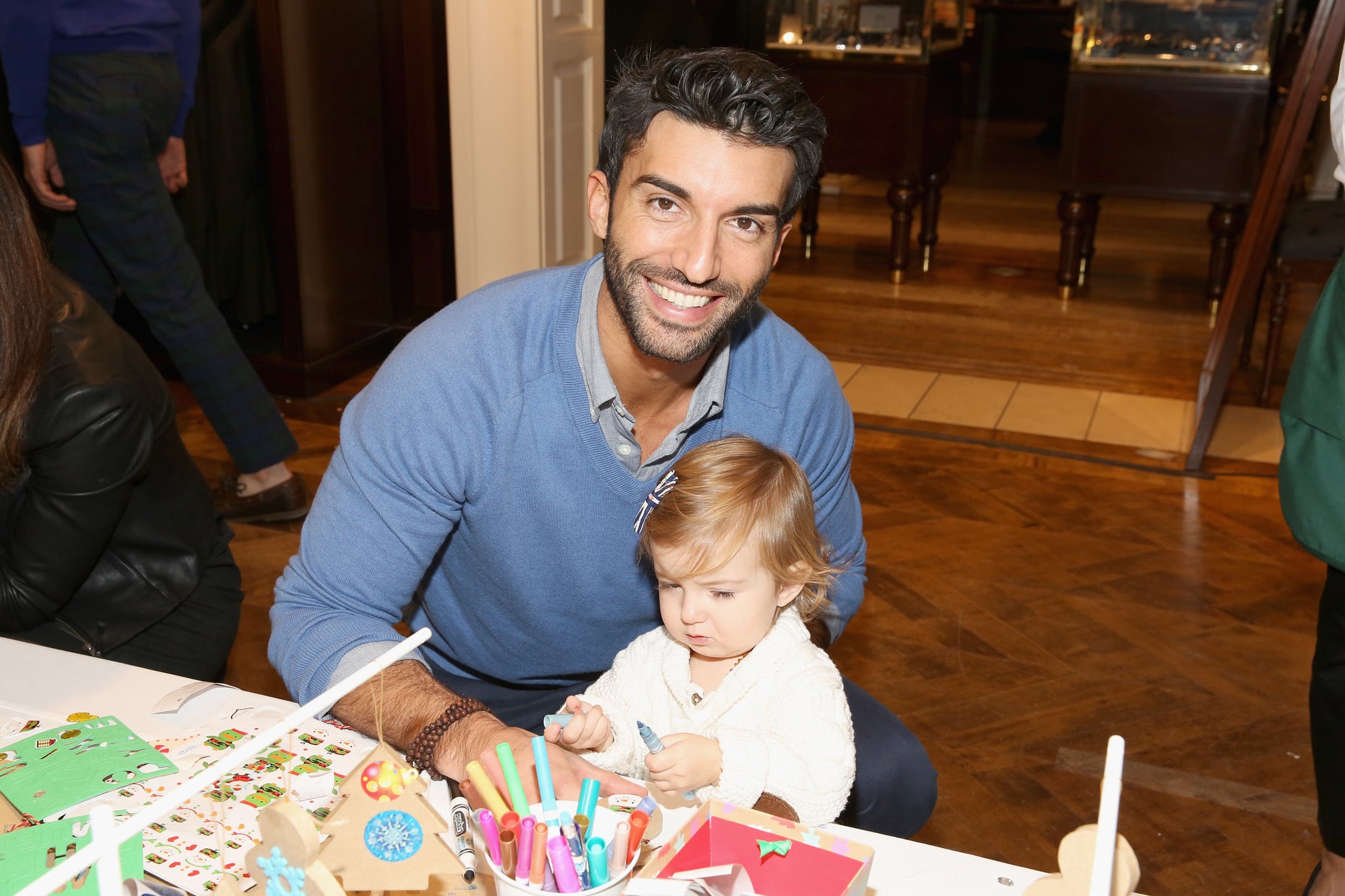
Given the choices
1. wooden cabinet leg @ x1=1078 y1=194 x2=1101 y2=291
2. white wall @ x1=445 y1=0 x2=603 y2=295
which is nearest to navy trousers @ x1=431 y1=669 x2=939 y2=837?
white wall @ x1=445 y1=0 x2=603 y2=295

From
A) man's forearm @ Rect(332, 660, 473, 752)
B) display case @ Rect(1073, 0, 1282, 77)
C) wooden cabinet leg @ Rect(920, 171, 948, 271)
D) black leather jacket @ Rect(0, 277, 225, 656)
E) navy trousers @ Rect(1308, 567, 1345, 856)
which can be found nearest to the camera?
man's forearm @ Rect(332, 660, 473, 752)

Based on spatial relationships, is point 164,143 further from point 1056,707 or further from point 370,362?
point 1056,707

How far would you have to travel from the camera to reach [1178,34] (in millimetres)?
5336

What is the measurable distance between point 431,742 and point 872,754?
63 centimetres

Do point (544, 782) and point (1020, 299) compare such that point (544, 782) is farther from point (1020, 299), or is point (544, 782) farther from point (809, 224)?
point (809, 224)

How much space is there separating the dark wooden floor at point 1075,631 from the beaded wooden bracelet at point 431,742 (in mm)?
1168

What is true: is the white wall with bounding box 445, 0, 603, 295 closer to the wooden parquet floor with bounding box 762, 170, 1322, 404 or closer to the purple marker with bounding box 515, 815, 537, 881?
the wooden parquet floor with bounding box 762, 170, 1322, 404

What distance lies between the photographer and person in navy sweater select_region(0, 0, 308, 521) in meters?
3.04

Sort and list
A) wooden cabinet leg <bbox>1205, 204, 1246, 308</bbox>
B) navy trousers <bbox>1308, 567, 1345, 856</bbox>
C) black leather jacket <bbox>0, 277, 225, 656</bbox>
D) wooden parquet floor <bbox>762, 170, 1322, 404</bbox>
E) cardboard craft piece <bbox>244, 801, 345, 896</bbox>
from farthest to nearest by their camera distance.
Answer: wooden cabinet leg <bbox>1205, 204, 1246, 308</bbox>
wooden parquet floor <bbox>762, 170, 1322, 404</bbox>
black leather jacket <bbox>0, 277, 225, 656</bbox>
navy trousers <bbox>1308, 567, 1345, 856</bbox>
cardboard craft piece <bbox>244, 801, 345, 896</bbox>

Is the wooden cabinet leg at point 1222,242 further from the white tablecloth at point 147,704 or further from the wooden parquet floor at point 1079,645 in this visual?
the white tablecloth at point 147,704

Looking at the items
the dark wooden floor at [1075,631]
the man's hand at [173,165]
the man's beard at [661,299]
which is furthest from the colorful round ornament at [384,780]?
the man's hand at [173,165]

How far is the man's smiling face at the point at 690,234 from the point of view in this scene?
1.41 metres

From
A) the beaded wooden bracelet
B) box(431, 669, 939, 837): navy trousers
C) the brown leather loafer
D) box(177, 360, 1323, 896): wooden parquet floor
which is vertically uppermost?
the beaded wooden bracelet

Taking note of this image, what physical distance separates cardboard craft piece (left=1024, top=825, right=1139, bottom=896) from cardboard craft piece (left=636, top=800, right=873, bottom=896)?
145 mm
